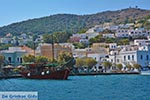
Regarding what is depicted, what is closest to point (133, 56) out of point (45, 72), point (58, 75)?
point (45, 72)

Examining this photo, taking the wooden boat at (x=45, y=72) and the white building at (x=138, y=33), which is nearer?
the wooden boat at (x=45, y=72)

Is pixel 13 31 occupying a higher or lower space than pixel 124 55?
higher

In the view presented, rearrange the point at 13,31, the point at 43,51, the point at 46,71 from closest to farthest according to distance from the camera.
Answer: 1. the point at 46,71
2. the point at 43,51
3. the point at 13,31

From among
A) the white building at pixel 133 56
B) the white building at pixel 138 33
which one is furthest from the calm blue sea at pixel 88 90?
the white building at pixel 138 33

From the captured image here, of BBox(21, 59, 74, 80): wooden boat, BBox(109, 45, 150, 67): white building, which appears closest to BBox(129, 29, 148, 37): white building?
BBox(109, 45, 150, 67): white building

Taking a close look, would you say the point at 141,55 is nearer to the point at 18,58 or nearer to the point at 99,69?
the point at 99,69

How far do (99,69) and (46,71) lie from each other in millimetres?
28600

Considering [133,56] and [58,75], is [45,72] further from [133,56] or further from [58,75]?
[133,56]

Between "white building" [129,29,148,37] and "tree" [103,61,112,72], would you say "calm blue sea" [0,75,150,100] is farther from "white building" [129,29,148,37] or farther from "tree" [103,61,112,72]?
"white building" [129,29,148,37]

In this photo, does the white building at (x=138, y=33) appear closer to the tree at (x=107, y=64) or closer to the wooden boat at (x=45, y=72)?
the tree at (x=107, y=64)

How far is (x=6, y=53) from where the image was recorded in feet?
294

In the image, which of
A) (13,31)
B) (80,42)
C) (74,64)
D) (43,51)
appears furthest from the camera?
(13,31)

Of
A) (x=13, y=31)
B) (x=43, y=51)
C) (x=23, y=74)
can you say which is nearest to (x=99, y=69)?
(x=43, y=51)

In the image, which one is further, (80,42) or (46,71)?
(80,42)
